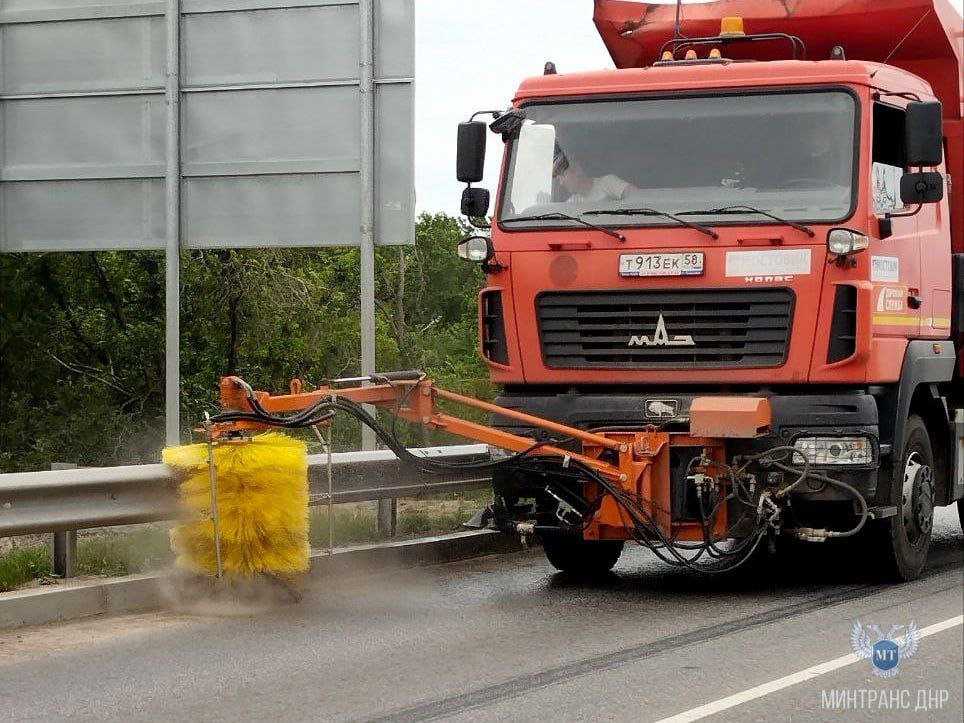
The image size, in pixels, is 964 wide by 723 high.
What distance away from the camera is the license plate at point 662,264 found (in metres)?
9.41

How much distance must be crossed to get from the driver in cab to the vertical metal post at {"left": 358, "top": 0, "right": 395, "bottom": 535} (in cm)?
203

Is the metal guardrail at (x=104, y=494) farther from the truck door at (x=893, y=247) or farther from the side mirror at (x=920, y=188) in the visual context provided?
the side mirror at (x=920, y=188)

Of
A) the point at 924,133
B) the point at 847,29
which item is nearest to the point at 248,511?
the point at 924,133

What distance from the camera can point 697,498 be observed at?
9234mm

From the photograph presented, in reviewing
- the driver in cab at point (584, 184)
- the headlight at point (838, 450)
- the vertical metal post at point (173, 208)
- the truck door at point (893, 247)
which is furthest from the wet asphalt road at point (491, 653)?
the vertical metal post at point (173, 208)

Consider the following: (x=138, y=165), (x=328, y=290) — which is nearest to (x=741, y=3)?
(x=138, y=165)

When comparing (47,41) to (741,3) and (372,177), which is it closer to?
(372,177)

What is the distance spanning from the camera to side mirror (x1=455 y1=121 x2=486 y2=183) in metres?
10.1

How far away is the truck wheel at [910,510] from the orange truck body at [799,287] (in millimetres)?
211

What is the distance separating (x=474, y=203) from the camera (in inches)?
406

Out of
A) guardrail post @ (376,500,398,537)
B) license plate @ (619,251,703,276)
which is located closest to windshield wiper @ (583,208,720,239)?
license plate @ (619,251,703,276)

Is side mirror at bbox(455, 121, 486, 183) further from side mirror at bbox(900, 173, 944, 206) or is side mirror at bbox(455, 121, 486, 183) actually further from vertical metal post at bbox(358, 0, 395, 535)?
side mirror at bbox(900, 173, 944, 206)

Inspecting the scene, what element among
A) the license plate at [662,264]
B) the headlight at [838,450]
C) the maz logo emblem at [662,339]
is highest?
the license plate at [662,264]

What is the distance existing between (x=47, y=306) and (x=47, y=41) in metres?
10.1
